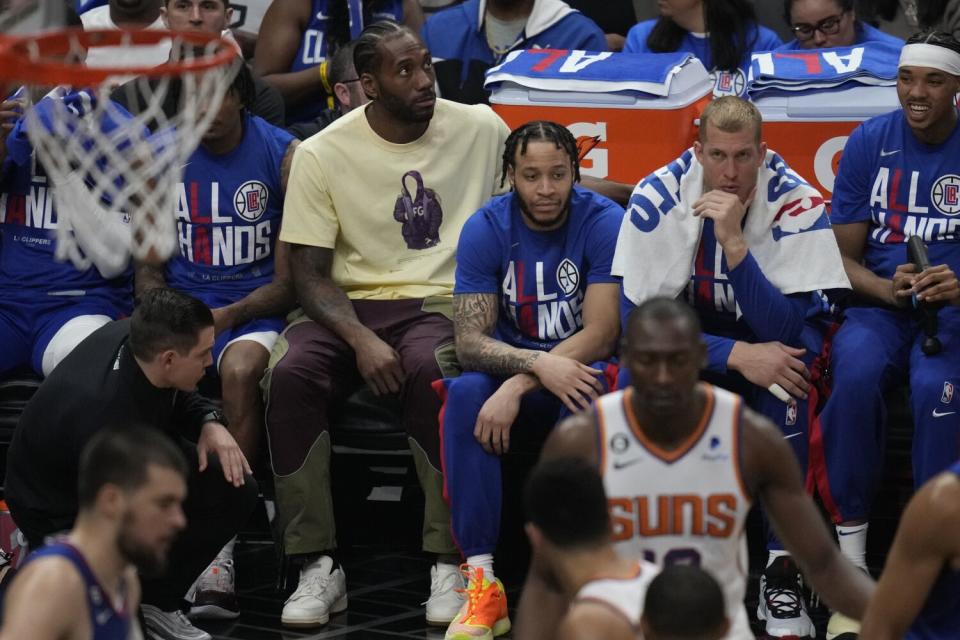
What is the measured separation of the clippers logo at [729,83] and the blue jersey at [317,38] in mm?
1603

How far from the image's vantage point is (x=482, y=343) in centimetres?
582

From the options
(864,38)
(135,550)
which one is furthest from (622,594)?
(864,38)

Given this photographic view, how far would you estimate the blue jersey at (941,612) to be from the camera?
374cm

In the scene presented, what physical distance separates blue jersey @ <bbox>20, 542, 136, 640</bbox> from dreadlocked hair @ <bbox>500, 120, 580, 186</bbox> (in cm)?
256

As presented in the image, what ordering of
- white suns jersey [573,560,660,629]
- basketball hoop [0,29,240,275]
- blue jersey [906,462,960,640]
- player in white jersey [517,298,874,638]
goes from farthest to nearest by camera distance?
1. basketball hoop [0,29,240,275]
2. player in white jersey [517,298,874,638]
3. blue jersey [906,462,960,640]
4. white suns jersey [573,560,660,629]

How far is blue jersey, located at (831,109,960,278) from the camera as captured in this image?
5.96 metres

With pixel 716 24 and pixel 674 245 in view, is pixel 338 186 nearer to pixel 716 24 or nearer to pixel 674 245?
pixel 674 245

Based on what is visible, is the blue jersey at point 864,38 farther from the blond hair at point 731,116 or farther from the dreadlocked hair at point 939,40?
the blond hair at point 731,116

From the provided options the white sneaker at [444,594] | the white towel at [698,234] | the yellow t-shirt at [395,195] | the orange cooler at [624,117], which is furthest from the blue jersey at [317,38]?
the white sneaker at [444,594]

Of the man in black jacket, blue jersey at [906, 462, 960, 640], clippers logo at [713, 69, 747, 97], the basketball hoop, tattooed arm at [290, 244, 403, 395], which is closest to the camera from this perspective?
blue jersey at [906, 462, 960, 640]

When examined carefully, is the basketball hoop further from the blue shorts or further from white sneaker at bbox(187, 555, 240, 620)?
white sneaker at bbox(187, 555, 240, 620)

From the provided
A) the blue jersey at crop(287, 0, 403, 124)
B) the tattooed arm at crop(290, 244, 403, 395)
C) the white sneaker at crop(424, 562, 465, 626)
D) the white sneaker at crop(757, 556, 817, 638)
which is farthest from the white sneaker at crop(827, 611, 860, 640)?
the blue jersey at crop(287, 0, 403, 124)

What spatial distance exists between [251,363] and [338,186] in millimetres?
791

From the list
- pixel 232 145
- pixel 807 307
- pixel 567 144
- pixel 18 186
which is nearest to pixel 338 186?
pixel 232 145
